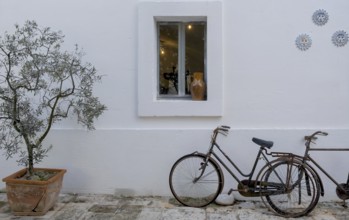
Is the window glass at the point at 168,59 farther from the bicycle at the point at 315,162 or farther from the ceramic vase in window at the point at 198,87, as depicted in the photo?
the bicycle at the point at 315,162

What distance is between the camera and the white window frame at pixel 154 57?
207 inches

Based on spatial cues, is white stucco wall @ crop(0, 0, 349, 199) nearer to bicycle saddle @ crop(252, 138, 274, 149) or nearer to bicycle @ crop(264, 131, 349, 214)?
bicycle @ crop(264, 131, 349, 214)

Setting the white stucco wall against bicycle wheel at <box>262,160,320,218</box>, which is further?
the white stucco wall

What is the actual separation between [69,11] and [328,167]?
14.1 feet

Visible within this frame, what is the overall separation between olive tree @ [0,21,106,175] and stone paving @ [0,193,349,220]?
0.70 m

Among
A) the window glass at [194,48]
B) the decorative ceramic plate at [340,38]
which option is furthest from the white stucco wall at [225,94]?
the window glass at [194,48]

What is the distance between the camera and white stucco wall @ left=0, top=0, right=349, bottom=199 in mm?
5254

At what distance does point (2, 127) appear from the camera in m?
5.14

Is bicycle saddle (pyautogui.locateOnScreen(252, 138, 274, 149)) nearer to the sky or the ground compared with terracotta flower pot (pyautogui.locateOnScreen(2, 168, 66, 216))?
nearer to the sky

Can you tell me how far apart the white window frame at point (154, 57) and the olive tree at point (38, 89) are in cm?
68

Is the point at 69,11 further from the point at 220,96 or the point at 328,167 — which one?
the point at 328,167

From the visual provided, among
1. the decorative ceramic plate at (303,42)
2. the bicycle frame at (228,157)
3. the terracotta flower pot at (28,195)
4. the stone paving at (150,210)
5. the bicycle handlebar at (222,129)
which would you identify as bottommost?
the stone paving at (150,210)

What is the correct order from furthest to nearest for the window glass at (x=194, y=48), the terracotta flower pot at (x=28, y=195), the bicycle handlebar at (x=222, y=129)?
the window glass at (x=194, y=48) < the bicycle handlebar at (x=222, y=129) < the terracotta flower pot at (x=28, y=195)

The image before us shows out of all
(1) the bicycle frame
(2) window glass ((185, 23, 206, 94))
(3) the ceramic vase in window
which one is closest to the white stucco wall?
(1) the bicycle frame
